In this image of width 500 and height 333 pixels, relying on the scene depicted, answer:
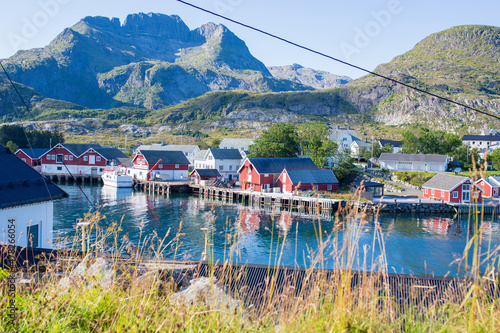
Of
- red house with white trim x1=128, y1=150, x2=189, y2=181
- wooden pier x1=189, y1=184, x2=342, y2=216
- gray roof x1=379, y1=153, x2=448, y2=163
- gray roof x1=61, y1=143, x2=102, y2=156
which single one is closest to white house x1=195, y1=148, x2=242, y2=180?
red house with white trim x1=128, y1=150, x2=189, y2=181

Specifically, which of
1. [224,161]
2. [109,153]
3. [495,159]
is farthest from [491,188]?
[109,153]

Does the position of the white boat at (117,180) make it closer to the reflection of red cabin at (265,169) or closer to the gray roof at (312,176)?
the reflection of red cabin at (265,169)

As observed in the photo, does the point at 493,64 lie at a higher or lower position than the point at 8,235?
higher

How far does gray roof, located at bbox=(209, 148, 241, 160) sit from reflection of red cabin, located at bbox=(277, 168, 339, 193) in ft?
58.1

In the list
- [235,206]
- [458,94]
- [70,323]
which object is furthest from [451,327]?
[458,94]

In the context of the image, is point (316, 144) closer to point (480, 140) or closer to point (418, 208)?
point (418, 208)

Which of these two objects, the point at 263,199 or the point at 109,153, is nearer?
the point at 263,199

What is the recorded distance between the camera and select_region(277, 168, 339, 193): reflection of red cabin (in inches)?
2024

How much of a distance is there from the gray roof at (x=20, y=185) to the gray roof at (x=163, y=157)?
51480 mm

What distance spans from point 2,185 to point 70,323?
495 inches

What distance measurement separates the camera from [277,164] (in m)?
56.2

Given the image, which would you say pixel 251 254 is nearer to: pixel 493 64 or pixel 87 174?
pixel 87 174

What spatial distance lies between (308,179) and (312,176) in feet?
3.65

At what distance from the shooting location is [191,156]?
8475 centimetres
